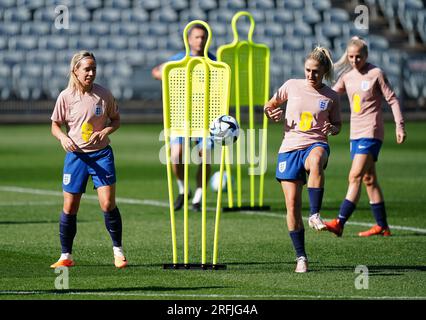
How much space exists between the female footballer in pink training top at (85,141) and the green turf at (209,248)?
1.68 feet

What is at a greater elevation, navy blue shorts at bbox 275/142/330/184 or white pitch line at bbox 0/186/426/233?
navy blue shorts at bbox 275/142/330/184

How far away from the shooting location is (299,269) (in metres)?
9.95

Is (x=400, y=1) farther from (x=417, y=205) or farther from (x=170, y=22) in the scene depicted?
(x=417, y=205)

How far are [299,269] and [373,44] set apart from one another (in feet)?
100

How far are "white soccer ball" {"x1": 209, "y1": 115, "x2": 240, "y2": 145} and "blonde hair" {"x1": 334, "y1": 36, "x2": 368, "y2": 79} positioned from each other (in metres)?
3.11

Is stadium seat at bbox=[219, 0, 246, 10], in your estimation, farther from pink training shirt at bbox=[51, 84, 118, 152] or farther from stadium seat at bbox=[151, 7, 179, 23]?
pink training shirt at bbox=[51, 84, 118, 152]

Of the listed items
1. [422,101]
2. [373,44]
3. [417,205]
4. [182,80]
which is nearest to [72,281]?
[182,80]

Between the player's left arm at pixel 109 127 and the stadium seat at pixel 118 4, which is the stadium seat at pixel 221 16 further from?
the player's left arm at pixel 109 127

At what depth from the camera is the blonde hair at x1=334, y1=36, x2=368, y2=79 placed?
12.3 m

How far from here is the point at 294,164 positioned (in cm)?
1004

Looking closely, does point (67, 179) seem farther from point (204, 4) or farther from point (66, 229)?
point (204, 4)

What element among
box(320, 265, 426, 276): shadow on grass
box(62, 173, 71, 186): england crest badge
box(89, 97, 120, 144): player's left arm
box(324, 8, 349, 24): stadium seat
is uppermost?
box(324, 8, 349, 24): stadium seat

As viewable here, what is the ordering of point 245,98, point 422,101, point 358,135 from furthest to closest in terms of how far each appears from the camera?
1. point 422,101
2. point 245,98
3. point 358,135

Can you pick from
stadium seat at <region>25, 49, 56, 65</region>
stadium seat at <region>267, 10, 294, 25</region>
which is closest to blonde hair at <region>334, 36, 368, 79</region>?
stadium seat at <region>25, 49, 56, 65</region>
